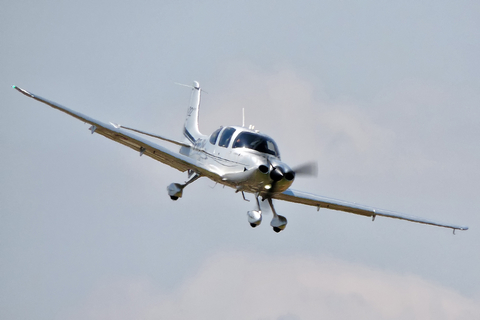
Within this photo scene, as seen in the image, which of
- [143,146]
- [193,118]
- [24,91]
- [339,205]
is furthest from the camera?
[193,118]

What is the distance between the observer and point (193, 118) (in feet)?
131

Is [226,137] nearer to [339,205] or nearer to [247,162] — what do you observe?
[247,162]

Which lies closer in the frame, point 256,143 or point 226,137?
point 256,143

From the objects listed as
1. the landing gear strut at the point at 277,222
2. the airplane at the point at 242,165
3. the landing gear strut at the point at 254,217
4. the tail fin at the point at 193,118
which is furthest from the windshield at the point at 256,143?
the tail fin at the point at 193,118

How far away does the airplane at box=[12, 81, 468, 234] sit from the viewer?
2767 centimetres

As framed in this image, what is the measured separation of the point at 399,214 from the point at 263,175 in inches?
357

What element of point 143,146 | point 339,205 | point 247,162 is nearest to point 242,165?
point 247,162

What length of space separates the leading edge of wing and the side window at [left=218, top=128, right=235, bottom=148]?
3.65m

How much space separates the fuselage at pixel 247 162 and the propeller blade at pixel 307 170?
1.72 ft

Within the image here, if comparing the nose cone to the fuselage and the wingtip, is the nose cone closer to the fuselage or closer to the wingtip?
the fuselage

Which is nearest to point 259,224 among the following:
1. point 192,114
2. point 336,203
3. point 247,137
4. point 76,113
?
point 247,137

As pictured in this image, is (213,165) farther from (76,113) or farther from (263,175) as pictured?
(76,113)

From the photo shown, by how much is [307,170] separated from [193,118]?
13.6 m

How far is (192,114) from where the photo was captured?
4050cm
